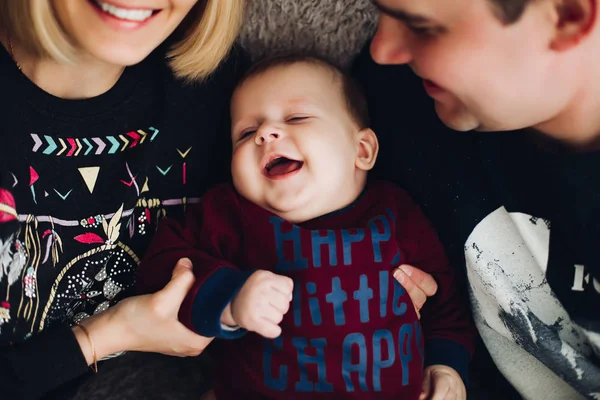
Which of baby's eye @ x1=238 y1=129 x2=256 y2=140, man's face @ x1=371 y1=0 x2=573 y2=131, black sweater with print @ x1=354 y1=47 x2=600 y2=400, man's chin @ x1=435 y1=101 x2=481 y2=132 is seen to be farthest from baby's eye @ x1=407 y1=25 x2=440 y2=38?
baby's eye @ x1=238 y1=129 x2=256 y2=140

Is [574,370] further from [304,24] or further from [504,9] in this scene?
[304,24]

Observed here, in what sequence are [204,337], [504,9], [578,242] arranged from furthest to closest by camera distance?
1. [204,337]
2. [578,242]
3. [504,9]

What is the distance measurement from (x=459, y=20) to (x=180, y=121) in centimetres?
55

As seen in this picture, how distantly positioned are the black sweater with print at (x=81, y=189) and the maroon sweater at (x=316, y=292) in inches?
2.8

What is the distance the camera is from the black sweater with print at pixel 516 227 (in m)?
0.95

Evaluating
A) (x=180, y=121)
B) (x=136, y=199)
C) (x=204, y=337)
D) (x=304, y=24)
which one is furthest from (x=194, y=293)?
(x=304, y=24)

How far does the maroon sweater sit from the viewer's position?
3.30ft

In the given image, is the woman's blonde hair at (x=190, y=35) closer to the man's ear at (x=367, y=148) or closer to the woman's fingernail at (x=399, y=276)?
the man's ear at (x=367, y=148)

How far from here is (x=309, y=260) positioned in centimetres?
103

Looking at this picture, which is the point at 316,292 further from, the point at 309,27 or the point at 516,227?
the point at 309,27

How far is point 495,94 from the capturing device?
88 centimetres

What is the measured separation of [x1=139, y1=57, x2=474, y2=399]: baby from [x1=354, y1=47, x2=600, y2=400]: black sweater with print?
0.06 metres

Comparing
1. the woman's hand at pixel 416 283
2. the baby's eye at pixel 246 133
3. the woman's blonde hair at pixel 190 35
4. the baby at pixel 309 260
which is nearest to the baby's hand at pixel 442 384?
the baby at pixel 309 260

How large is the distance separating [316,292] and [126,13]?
53cm
